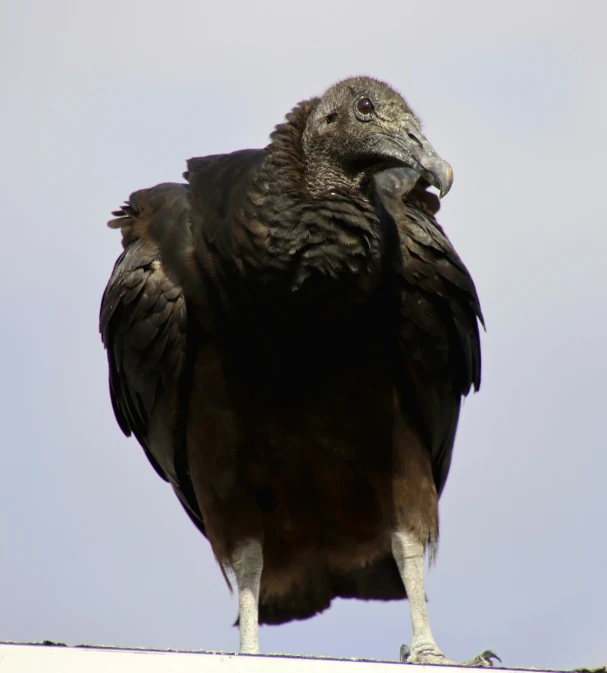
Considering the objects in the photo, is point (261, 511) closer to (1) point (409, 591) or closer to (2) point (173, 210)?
(1) point (409, 591)

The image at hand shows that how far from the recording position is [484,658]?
191 inches

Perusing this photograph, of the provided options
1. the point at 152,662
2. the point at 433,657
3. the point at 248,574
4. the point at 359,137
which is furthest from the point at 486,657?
the point at 359,137

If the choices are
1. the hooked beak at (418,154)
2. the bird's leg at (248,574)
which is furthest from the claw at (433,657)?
the hooked beak at (418,154)

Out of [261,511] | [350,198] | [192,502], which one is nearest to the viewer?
[350,198]

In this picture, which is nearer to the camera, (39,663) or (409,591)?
(39,663)

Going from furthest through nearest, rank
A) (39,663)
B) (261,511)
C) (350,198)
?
(261,511) < (350,198) < (39,663)

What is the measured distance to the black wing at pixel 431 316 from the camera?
5402mm

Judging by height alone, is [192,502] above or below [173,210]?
below

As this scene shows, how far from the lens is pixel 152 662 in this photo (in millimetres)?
3562

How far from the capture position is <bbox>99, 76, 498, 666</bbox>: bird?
5184 mm

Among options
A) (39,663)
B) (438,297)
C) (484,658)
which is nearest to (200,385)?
(438,297)

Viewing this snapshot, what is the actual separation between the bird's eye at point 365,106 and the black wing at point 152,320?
838mm

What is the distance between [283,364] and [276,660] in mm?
1822

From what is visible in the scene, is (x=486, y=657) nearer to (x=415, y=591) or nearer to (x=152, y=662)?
(x=415, y=591)
